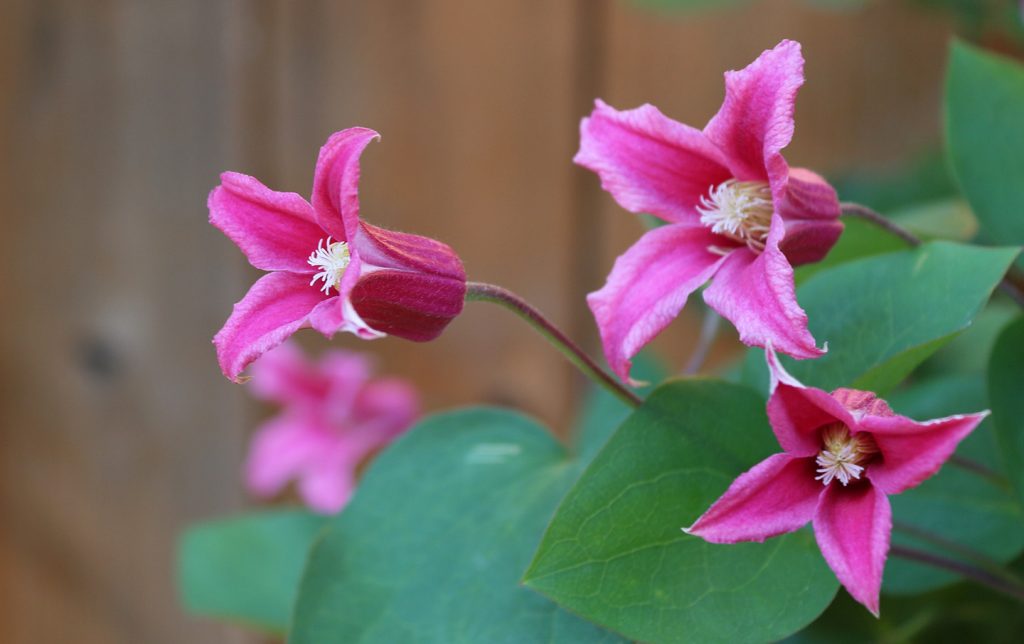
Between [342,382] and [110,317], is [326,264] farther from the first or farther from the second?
[110,317]

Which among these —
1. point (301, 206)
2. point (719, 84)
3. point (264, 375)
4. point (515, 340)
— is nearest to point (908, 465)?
point (301, 206)

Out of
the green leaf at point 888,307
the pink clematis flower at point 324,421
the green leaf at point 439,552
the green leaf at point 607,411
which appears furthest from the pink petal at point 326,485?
the green leaf at point 888,307

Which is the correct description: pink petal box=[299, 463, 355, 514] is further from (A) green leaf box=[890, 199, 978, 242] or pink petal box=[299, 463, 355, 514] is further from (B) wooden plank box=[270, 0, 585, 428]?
(A) green leaf box=[890, 199, 978, 242]

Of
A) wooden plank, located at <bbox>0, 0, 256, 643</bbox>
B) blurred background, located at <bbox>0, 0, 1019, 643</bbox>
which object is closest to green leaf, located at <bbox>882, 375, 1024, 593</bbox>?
blurred background, located at <bbox>0, 0, 1019, 643</bbox>

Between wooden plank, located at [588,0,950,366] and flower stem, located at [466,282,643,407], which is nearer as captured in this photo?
flower stem, located at [466,282,643,407]

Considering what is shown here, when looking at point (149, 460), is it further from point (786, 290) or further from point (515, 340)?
point (786, 290)
